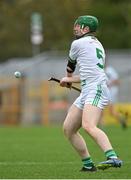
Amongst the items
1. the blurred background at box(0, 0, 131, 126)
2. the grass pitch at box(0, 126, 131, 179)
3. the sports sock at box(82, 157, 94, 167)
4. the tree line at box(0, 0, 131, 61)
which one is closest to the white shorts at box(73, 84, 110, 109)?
the sports sock at box(82, 157, 94, 167)

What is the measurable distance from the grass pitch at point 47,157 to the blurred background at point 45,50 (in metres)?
10.1

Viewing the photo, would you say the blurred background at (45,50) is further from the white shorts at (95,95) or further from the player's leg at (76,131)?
the white shorts at (95,95)

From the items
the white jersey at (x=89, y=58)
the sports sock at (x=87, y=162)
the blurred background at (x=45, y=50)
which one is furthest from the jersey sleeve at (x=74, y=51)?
the blurred background at (x=45, y=50)

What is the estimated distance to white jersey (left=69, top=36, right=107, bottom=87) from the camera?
1186cm

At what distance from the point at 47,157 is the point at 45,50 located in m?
46.1

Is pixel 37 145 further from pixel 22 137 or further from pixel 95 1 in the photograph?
pixel 95 1

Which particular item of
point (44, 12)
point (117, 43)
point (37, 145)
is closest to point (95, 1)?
point (117, 43)

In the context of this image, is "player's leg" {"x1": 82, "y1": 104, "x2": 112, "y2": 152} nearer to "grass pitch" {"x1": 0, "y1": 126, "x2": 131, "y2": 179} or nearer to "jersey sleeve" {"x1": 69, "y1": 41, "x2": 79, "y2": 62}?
"grass pitch" {"x1": 0, "y1": 126, "x2": 131, "y2": 179}

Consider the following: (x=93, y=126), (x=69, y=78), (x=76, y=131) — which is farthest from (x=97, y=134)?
(x=69, y=78)

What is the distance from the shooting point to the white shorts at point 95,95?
11.8 meters

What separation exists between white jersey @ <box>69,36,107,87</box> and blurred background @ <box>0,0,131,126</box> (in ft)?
67.0

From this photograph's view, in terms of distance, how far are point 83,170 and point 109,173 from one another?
539mm

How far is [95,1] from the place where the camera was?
68.0 m

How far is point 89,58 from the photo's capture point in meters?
11.9
